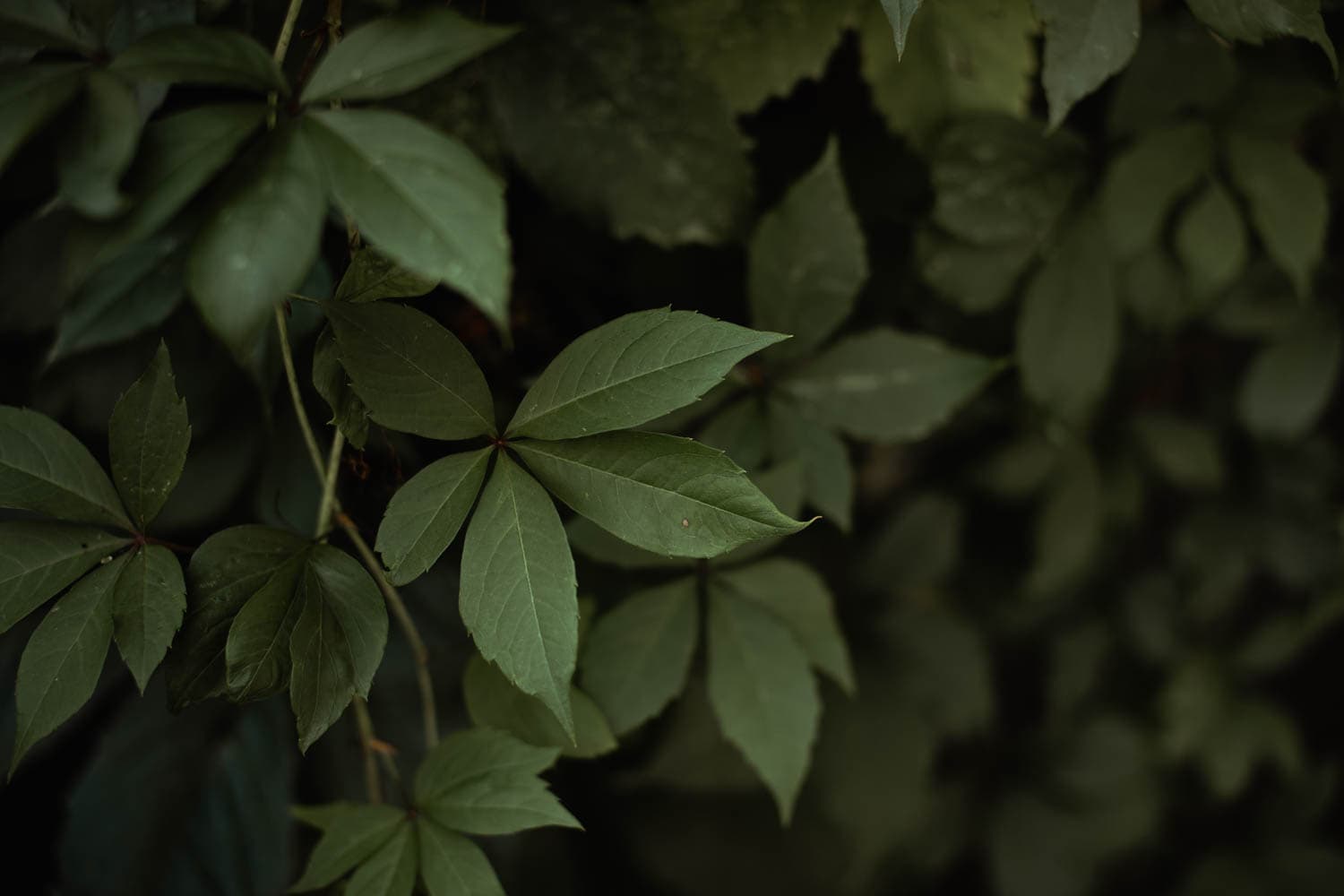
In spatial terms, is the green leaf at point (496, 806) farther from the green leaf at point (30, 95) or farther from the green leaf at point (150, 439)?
the green leaf at point (30, 95)

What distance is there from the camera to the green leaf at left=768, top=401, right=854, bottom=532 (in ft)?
2.71

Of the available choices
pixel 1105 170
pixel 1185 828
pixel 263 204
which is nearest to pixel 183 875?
pixel 263 204

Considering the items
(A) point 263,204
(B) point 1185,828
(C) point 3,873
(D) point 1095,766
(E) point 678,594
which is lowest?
(B) point 1185,828

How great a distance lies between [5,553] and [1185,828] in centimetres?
185

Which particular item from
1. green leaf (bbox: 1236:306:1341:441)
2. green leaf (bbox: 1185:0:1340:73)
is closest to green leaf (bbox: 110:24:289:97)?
green leaf (bbox: 1185:0:1340:73)

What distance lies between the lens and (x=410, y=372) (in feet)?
1.89

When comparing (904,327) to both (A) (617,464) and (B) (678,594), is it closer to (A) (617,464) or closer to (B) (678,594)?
(B) (678,594)

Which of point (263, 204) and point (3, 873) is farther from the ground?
point (263, 204)

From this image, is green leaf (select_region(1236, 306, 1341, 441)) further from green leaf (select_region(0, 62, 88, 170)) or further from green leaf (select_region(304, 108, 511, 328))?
green leaf (select_region(0, 62, 88, 170))

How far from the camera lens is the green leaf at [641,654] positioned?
0.75 meters

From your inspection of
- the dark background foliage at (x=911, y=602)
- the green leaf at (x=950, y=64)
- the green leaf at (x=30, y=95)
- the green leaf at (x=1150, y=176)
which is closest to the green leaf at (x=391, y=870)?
the dark background foliage at (x=911, y=602)

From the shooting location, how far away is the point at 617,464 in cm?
58

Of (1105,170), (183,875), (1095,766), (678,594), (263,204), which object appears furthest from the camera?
(1095,766)

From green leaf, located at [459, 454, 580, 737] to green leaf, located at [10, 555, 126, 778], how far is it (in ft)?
0.74
